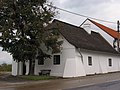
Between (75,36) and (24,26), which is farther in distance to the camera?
(75,36)

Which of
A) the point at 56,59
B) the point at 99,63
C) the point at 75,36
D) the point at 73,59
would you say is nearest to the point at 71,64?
the point at 73,59

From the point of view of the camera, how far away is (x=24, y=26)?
30.5 meters

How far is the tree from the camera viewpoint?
99.5 feet

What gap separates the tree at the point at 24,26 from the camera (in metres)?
30.3

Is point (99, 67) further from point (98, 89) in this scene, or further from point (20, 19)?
point (98, 89)

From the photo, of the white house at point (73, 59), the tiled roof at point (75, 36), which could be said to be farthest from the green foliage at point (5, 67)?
the tiled roof at point (75, 36)

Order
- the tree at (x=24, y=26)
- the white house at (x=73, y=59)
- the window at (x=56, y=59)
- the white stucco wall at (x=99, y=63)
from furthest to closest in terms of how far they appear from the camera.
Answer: the white stucco wall at (x=99, y=63)
the window at (x=56, y=59)
the white house at (x=73, y=59)
the tree at (x=24, y=26)

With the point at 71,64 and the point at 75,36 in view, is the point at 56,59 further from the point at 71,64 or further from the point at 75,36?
the point at 75,36

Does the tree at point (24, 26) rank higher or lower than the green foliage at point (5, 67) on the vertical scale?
higher

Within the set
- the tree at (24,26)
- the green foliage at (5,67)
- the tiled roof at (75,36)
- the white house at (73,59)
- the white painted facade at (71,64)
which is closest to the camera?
the tree at (24,26)

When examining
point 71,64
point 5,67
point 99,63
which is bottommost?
point 5,67

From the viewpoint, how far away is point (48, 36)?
31875 mm

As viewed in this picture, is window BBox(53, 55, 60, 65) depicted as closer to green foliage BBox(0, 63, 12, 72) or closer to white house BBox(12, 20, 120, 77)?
white house BBox(12, 20, 120, 77)

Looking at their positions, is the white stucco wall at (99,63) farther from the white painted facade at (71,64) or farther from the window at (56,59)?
the window at (56,59)
